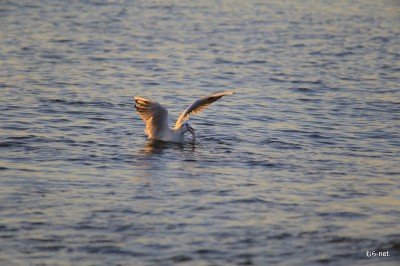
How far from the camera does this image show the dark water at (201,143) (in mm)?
9258

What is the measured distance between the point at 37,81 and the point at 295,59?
739 centimetres

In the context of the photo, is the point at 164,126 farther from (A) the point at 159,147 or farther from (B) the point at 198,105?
(B) the point at 198,105

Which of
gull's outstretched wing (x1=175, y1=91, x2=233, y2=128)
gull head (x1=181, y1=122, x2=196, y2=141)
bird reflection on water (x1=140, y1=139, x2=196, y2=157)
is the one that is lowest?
bird reflection on water (x1=140, y1=139, x2=196, y2=157)

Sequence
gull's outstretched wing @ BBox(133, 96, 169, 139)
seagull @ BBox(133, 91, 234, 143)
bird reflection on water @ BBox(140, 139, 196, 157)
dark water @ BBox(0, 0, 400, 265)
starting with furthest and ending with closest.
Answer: seagull @ BBox(133, 91, 234, 143) → gull's outstretched wing @ BBox(133, 96, 169, 139) → bird reflection on water @ BBox(140, 139, 196, 157) → dark water @ BBox(0, 0, 400, 265)

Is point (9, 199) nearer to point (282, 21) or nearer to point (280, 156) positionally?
point (280, 156)

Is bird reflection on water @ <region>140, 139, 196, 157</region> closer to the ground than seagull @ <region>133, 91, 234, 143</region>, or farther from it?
closer to the ground

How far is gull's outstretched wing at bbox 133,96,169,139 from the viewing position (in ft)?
46.2

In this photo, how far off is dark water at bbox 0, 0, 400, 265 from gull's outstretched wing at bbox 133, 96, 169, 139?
0.94ft

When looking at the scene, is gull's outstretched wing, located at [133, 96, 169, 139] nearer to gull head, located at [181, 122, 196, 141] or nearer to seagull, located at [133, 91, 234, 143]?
seagull, located at [133, 91, 234, 143]

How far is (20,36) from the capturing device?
23906 mm

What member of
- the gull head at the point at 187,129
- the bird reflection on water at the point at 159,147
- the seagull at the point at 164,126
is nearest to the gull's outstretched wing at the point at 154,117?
the seagull at the point at 164,126

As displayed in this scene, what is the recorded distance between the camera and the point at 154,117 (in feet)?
46.9

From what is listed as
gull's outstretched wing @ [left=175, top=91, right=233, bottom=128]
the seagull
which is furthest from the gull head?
gull's outstretched wing @ [left=175, top=91, right=233, bottom=128]

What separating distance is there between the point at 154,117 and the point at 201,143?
0.90 metres
